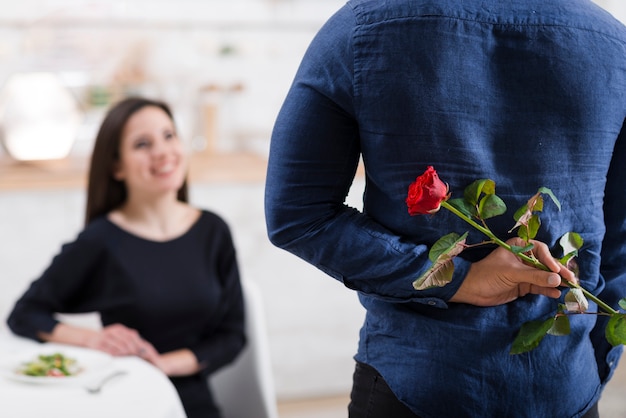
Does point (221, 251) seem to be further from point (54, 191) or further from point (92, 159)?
point (54, 191)

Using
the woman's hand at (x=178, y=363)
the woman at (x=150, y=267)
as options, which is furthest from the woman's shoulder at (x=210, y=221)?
the woman's hand at (x=178, y=363)

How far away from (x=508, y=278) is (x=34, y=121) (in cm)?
272

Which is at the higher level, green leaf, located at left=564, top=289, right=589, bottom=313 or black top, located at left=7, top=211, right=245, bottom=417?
green leaf, located at left=564, top=289, right=589, bottom=313

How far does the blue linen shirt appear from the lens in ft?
2.98

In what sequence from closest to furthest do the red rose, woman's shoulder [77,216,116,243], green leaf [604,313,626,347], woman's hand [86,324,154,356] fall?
the red rose → green leaf [604,313,626,347] → woman's hand [86,324,154,356] → woman's shoulder [77,216,116,243]

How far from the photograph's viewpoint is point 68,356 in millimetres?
1737

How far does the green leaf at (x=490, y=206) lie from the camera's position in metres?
0.85

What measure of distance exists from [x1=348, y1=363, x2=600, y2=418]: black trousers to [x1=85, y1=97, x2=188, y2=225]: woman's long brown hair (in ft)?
4.20

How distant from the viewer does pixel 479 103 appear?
92 centimetres

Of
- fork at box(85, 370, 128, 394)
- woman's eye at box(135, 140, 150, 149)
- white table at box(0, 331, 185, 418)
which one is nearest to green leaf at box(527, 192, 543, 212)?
white table at box(0, 331, 185, 418)

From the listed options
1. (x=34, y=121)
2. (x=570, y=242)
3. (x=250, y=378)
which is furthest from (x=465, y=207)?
(x=34, y=121)

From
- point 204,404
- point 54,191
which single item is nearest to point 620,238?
point 204,404

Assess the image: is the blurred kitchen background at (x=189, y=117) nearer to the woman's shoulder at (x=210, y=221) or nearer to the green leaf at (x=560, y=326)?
the woman's shoulder at (x=210, y=221)

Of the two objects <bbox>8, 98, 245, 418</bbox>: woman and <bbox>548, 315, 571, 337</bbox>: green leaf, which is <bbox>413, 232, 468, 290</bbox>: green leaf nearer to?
<bbox>548, 315, 571, 337</bbox>: green leaf
